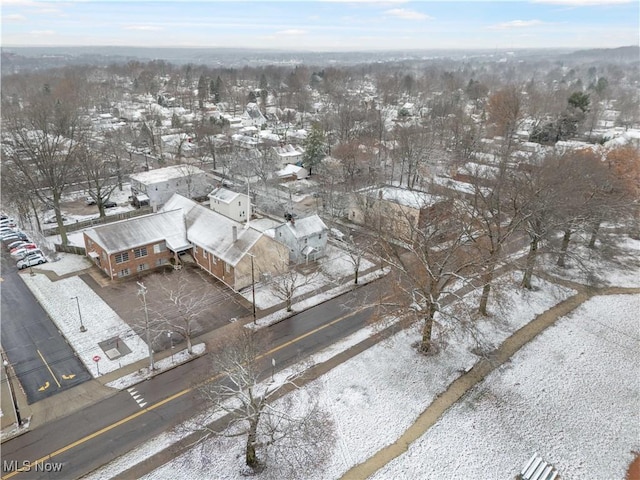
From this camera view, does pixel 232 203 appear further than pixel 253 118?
No

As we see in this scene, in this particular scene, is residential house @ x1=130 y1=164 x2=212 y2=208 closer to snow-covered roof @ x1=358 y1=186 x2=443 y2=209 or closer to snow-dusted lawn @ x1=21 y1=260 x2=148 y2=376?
snow-dusted lawn @ x1=21 y1=260 x2=148 y2=376

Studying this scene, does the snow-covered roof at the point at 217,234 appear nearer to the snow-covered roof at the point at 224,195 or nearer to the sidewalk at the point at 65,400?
the snow-covered roof at the point at 224,195

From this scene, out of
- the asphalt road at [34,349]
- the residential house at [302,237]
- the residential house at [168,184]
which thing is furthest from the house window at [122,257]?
the residential house at [168,184]

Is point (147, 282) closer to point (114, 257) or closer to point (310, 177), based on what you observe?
point (114, 257)

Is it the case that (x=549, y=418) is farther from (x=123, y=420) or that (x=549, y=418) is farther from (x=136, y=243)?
(x=136, y=243)

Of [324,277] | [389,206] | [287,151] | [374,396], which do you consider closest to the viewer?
[374,396]

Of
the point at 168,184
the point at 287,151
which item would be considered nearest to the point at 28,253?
the point at 168,184

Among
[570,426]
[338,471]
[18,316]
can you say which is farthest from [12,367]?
[570,426]
